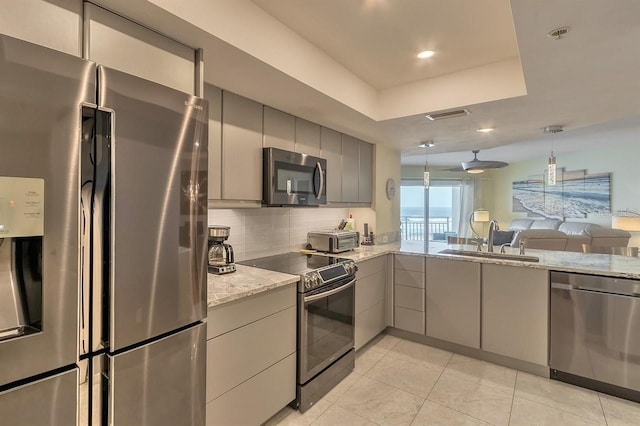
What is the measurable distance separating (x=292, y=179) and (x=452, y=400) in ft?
6.61

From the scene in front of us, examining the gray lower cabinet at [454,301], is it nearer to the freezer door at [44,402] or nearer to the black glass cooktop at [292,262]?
the black glass cooktop at [292,262]

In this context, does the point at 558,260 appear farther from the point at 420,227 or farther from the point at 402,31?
the point at 420,227

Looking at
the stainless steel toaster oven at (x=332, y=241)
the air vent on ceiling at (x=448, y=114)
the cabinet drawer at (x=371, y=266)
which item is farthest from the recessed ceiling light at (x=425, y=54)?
the cabinet drawer at (x=371, y=266)

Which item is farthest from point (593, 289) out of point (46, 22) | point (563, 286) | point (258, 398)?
point (46, 22)

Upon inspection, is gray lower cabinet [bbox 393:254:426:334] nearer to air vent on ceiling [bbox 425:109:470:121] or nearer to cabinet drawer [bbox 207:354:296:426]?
air vent on ceiling [bbox 425:109:470:121]

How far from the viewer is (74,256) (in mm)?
1068

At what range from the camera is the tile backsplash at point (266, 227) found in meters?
2.56

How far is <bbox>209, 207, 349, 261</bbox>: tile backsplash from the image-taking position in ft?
8.41

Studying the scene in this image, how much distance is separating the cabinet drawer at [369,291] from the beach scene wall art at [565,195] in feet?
16.5

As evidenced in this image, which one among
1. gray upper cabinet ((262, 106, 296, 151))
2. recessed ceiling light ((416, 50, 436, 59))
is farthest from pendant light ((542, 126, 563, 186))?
gray upper cabinet ((262, 106, 296, 151))

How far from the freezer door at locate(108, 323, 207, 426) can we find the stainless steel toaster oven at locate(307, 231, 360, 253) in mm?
1644

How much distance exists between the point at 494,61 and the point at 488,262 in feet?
5.30

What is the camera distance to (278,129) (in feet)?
8.52

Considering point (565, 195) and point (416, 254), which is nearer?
point (416, 254)
